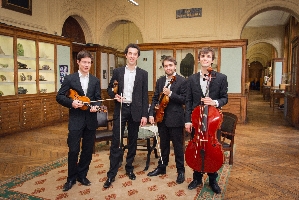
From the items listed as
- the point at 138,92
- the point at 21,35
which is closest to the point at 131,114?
the point at 138,92

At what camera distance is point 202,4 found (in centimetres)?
816

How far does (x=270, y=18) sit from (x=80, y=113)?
13.2m

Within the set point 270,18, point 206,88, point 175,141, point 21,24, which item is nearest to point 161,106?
point 175,141

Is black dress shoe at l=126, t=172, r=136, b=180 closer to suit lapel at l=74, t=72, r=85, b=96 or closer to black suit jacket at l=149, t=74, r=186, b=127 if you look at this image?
black suit jacket at l=149, t=74, r=186, b=127

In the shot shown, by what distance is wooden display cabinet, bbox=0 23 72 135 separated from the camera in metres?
5.98

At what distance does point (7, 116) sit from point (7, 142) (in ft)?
2.72

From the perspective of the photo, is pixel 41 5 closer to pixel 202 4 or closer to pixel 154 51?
pixel 154 51

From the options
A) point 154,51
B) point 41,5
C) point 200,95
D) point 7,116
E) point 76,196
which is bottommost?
point 76,196

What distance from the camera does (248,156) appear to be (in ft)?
14.9

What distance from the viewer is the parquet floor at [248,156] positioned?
10.5ft

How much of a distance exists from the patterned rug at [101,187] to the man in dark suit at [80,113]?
20 centimetres

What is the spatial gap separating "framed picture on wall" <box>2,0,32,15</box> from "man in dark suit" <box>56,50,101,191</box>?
420 centimetres

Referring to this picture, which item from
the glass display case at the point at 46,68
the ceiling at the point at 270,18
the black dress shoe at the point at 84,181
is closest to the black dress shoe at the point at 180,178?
the black dress shoe at the point at 84,181

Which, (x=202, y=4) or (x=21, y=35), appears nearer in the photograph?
(x=21, y=35)
